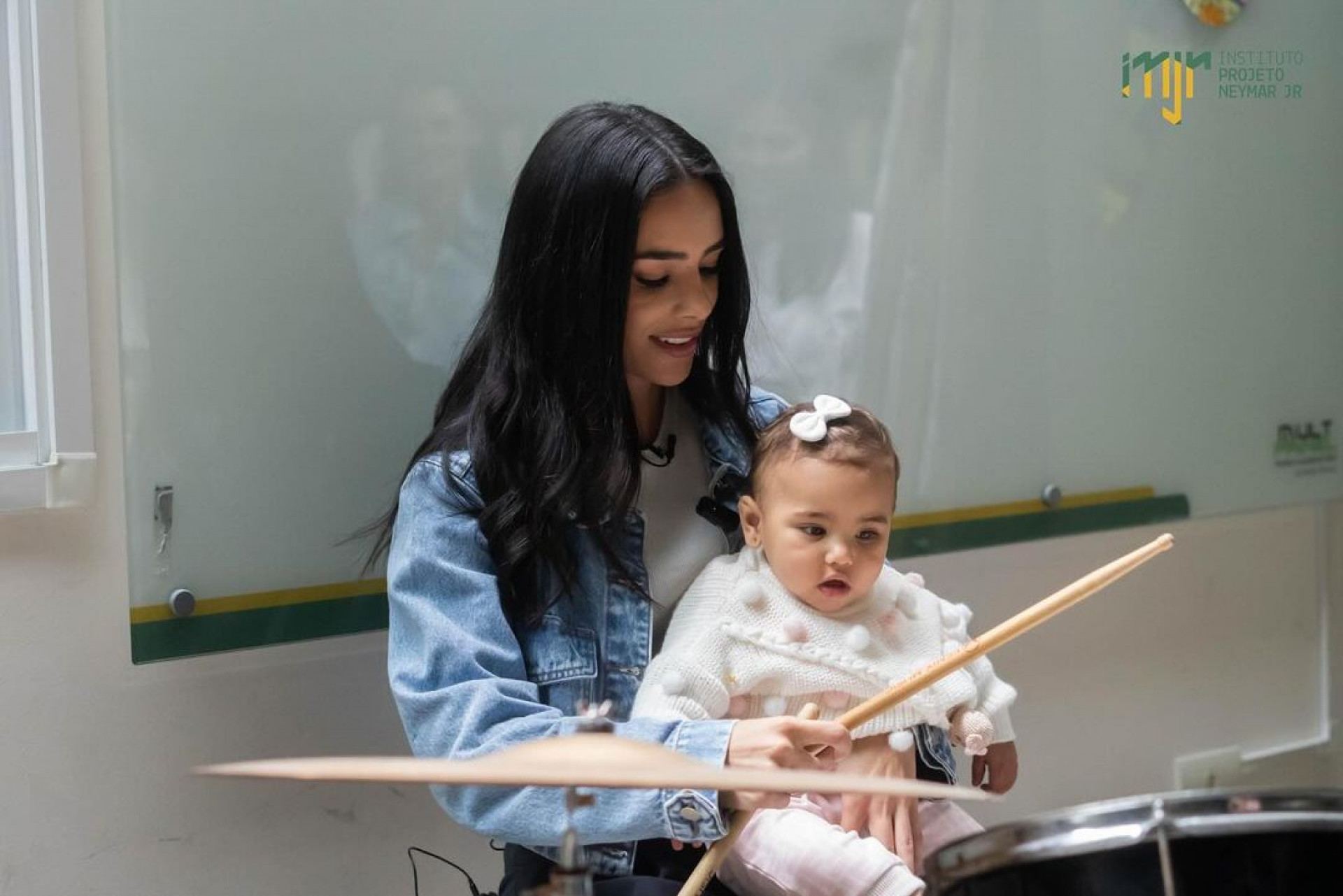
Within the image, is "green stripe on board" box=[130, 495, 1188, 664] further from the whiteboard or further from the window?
the window

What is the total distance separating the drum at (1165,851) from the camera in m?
1.20

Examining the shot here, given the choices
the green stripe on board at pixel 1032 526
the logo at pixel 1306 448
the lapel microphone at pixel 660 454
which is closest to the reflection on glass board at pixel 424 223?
the lapel microphone at pixel 660 454

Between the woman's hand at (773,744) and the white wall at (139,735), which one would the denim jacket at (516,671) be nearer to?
the woman's hand at (773,744)

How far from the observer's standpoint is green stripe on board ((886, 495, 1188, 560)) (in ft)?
7.80

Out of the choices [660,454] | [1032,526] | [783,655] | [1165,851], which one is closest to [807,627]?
[783,655]

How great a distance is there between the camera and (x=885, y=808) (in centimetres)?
167

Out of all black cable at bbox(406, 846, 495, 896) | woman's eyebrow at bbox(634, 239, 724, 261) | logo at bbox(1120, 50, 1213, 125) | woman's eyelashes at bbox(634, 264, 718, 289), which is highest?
logo at bbox(1120, 50, 1213, 125)

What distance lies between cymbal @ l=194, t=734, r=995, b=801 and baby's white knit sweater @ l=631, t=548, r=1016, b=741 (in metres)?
0.63

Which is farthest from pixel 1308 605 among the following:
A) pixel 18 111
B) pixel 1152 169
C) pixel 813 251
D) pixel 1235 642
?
pixel 18 111

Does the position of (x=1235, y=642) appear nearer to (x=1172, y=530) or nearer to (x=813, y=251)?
(x=1172, y=530)

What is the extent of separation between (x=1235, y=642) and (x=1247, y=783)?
0.85 feet

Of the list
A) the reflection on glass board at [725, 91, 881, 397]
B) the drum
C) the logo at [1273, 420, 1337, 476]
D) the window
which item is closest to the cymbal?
the drum

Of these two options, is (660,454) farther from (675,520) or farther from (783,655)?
(783,655)

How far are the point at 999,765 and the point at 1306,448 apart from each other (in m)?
1.28
